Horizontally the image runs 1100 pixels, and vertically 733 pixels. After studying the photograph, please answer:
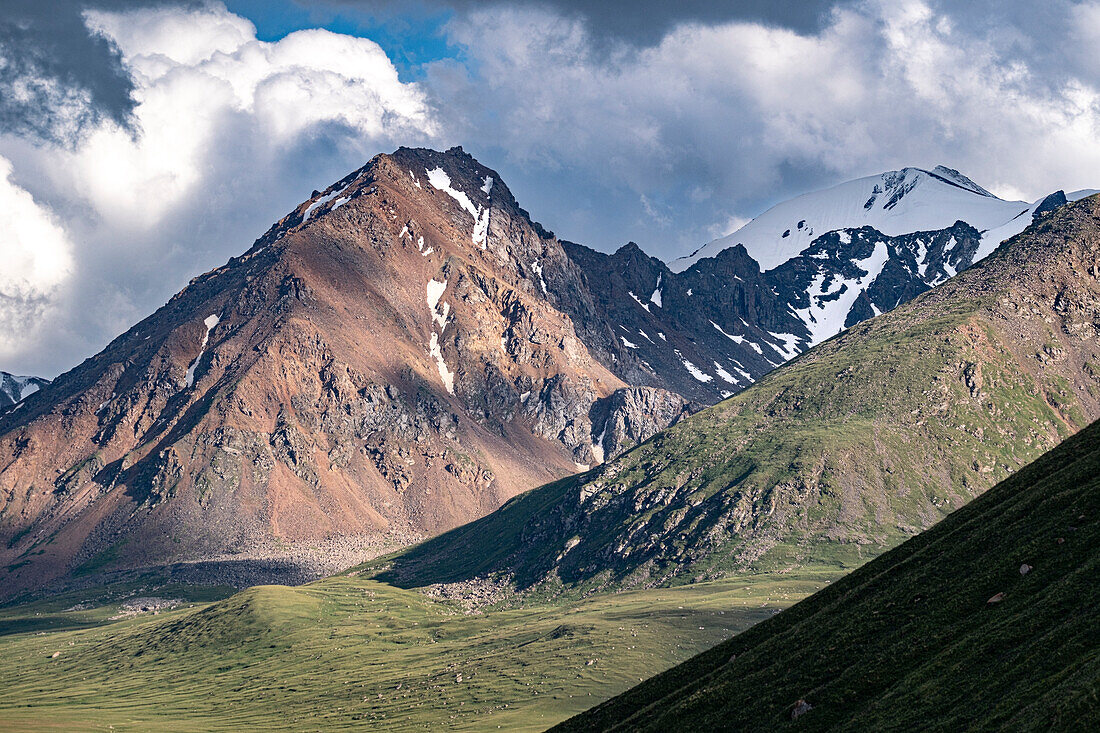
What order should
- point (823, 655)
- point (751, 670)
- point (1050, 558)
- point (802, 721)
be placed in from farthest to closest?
point (751, 670)
point (823, 655)
point (1050, 558)
point (802, 721)

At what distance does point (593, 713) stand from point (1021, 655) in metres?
63.7

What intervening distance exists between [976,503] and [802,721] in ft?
191

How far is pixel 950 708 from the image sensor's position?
5878 cm

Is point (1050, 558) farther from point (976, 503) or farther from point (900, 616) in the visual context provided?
point (976, 503)

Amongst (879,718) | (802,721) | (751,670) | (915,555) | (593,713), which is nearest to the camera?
(879,718)

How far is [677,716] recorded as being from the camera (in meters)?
→ 87.8

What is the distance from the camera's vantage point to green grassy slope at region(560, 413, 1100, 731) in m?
56.7

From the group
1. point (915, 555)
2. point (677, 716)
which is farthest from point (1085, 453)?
point (677, 716)

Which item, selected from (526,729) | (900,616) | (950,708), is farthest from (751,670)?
(526,729)

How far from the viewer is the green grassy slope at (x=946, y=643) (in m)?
56.7

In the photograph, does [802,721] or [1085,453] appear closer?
[802,721]

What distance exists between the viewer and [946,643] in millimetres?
72125

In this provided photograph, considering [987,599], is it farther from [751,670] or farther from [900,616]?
[751,670]

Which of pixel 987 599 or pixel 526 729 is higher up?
pixel 987 599
